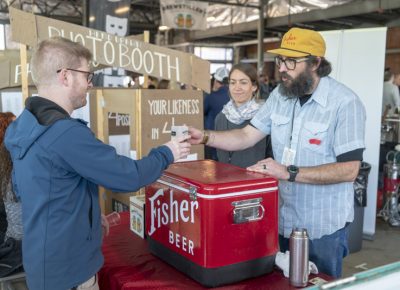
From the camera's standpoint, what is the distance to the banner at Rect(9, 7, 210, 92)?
2377 millimetres

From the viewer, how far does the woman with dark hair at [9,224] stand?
7.25 feet

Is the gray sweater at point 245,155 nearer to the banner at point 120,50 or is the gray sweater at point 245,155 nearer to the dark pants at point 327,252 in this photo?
the banner at point 120,50

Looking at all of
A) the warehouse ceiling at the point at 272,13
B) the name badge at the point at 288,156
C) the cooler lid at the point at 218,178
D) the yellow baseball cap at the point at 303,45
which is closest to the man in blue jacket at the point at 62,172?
the cooler lid at the point at 218,178

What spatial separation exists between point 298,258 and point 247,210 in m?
0.20

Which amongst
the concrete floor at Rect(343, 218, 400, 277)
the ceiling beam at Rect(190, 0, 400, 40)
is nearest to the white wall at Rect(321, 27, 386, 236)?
the concrete floor at Rect(343, 218, 400, 277)

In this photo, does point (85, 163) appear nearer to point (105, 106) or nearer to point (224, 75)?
point (105, 106)

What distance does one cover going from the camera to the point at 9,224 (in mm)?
2311

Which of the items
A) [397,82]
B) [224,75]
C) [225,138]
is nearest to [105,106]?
[225,138]

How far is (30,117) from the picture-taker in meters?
1.28

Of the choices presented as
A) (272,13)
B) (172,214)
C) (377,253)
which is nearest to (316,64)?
(172,214)

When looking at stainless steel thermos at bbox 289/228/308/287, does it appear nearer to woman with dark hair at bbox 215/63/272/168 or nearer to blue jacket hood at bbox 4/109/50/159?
blue jacket hood at bbox 4/109/50/159

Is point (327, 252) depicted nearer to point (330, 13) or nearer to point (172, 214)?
point (172, 214)

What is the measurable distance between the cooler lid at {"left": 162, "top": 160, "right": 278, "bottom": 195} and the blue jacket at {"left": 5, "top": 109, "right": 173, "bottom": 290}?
0.12 meters

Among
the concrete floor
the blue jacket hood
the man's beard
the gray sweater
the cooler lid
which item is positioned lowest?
the concrete floor
